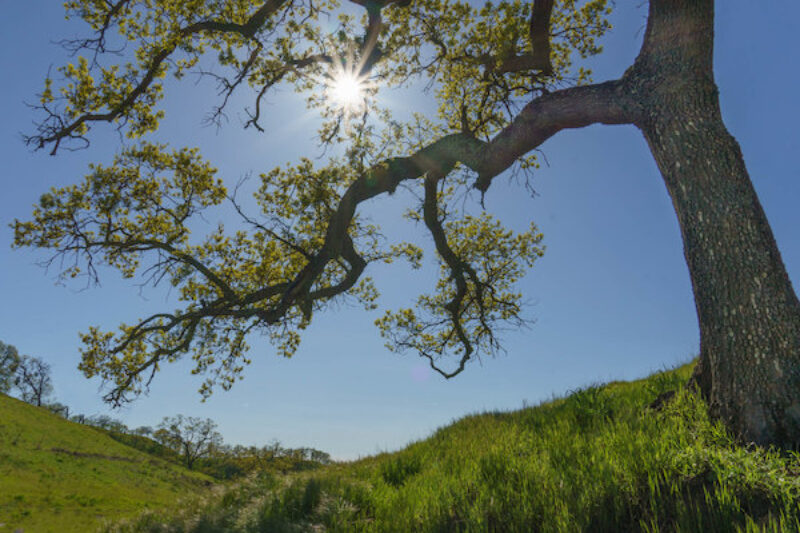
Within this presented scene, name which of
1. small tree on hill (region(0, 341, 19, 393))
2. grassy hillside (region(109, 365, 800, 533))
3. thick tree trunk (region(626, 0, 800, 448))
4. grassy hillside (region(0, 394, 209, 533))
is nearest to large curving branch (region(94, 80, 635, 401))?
thick tree trunk (region(626, 0, 800, 448))

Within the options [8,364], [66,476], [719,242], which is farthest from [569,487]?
[8,364]

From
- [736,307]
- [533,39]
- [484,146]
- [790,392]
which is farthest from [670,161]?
[533,39]

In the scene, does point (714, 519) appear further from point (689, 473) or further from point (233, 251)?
point (233, 251)

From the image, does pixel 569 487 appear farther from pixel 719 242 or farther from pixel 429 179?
pixel 429 179

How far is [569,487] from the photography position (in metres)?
3.82

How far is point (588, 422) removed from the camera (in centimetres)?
616

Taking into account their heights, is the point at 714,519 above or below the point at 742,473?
below

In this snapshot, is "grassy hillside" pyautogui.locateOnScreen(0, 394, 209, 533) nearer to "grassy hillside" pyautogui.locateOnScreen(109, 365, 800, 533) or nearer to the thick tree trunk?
"grassy hillside" pyautogui.locateOnScreen(109, 365, 800, 533)

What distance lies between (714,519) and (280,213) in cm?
1242

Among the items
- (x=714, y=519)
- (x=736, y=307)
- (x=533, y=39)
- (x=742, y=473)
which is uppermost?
(x=533, y=39)

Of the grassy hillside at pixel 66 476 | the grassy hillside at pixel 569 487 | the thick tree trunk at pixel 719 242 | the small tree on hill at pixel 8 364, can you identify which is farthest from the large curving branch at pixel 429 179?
the small tree on hill at pixel 8 364

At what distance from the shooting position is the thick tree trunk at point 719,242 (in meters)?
4.78

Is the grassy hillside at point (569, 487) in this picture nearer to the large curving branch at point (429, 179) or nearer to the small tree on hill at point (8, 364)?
the large curving branch at point (429, 179)

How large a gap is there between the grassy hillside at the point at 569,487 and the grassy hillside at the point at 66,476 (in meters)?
29.8
